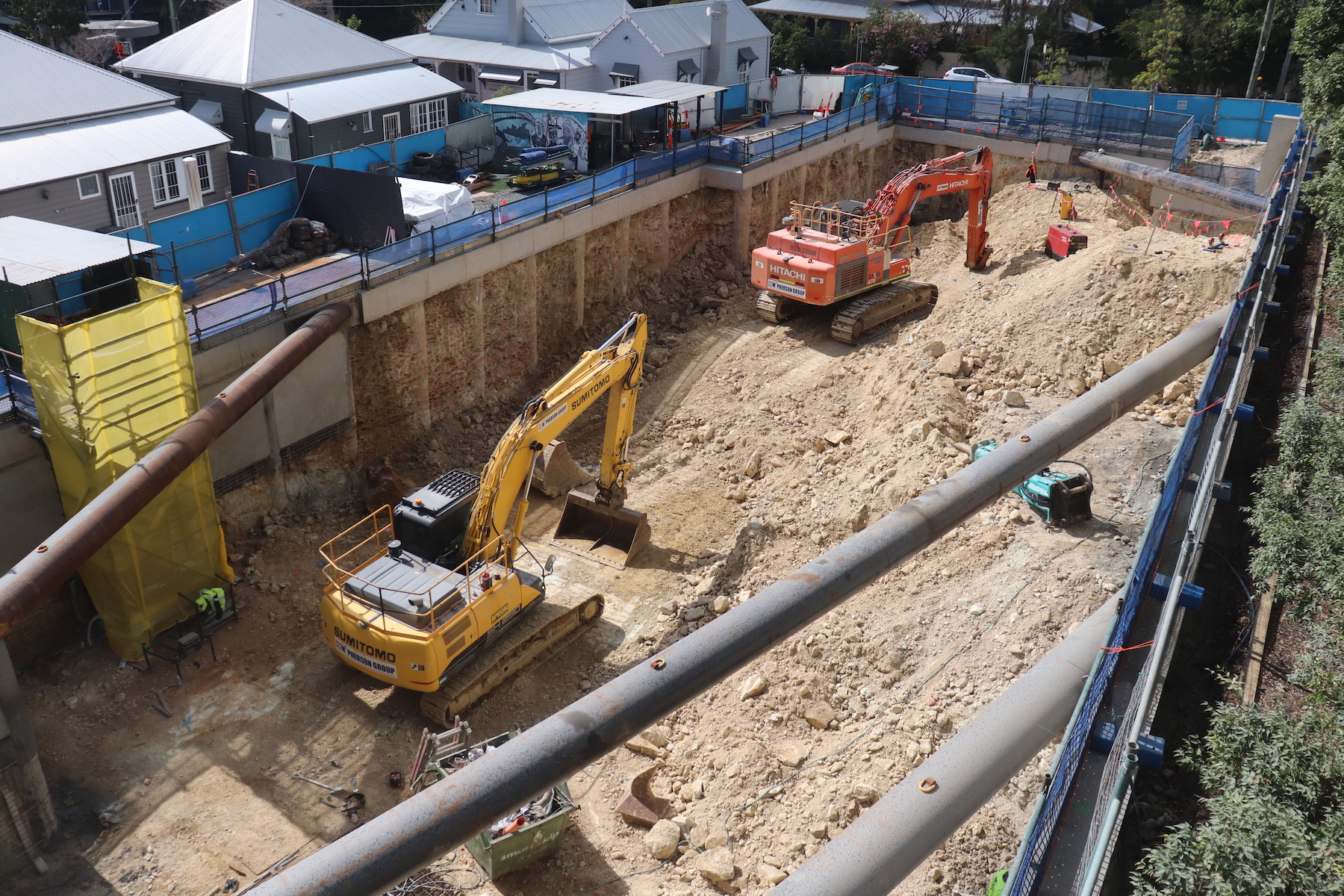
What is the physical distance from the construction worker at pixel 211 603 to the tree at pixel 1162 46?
3766 cm

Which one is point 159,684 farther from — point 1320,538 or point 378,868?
point 1320,538

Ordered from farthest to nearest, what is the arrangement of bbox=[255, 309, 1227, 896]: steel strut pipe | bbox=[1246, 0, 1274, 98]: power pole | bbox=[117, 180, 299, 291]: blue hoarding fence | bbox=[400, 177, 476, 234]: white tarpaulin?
bbox=[1246, 0, 1274, 98]: power pole
bbox=[400, 177, 476, 234]: white tarpaulin
bbox=[117, 180, 299, 291]: blue hoarding fence
bbox=[255, 309, 1227, 896]: steel strut pipe

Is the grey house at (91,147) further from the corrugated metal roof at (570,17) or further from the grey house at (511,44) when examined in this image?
the corrugated metal roof at (570,17)

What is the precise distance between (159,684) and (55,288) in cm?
640

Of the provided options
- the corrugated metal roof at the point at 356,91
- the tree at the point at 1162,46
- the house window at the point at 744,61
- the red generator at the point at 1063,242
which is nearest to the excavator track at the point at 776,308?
the red generator at the point at 1063,242

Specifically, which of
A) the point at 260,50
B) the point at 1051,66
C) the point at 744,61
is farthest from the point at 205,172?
the point at 1051,66

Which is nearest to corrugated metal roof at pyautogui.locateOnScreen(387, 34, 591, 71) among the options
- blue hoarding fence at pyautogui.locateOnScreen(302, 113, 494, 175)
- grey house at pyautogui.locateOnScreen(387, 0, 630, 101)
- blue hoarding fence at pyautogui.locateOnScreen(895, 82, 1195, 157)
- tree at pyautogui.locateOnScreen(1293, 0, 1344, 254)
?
grey house at pyautogui.locateOnScreen(387, 0, 630, 101)

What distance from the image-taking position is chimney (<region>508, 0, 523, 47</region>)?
35.2 meters

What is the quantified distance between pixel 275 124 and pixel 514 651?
59.5 ft

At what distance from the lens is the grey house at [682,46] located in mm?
33344

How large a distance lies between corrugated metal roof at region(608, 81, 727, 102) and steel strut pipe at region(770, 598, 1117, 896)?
857 inches

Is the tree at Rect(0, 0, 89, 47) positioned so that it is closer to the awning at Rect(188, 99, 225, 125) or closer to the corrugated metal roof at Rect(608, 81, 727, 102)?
the awning at Rect(188, 99, 225, 125)

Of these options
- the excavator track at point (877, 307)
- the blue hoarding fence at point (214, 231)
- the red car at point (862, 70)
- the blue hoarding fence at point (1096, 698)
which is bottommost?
the excavator track at point (877, 307)

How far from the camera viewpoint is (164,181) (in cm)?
2381
